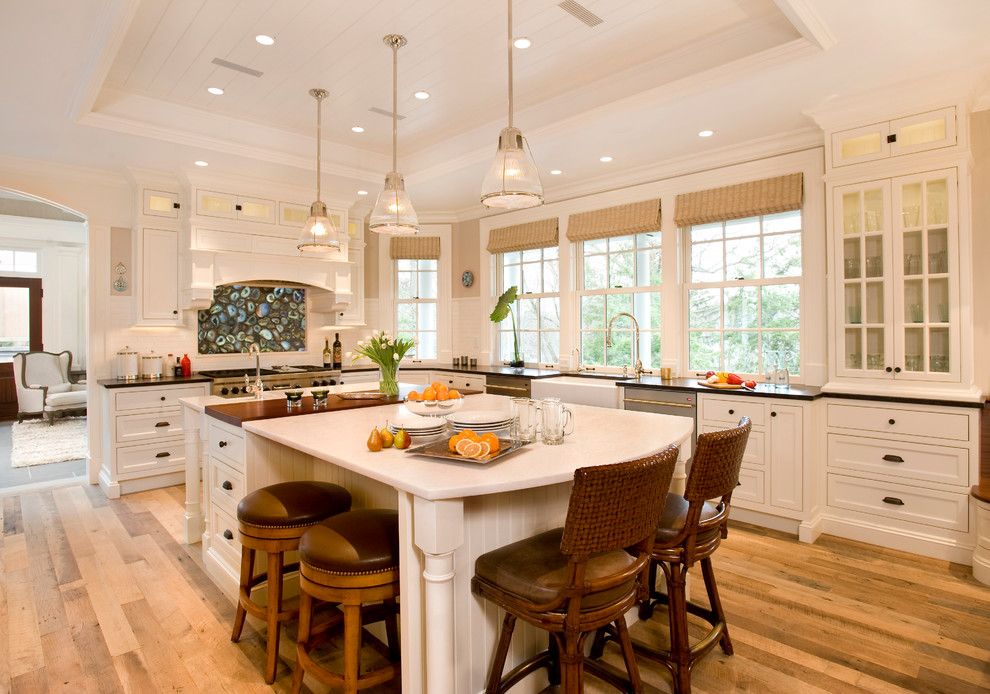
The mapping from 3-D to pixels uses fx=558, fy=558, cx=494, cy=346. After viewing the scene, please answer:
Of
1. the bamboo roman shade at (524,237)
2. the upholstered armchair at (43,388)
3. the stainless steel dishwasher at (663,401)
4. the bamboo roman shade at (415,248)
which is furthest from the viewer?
the upholstered armchair at (43,388)

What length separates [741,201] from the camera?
4434 millimetres

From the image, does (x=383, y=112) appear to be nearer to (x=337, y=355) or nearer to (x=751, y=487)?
(x=337, y=355)

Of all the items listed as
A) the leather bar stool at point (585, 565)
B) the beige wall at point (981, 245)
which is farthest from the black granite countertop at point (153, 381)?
the beige wall at point (981, 245)

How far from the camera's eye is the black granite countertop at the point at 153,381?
189 inches

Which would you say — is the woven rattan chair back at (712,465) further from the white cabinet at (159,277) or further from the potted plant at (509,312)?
the white cabinet at (159,277)

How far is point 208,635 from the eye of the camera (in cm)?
252

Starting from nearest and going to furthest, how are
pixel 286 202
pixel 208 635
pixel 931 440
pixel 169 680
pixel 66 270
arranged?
pixel 169 680, pixel 208 635, pixel 931 440, pixel 286 202, pixel 66 270

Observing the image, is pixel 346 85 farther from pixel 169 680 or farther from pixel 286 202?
pixel 169 680

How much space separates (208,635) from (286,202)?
435 centimetres

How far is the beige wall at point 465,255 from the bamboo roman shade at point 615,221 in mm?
1377

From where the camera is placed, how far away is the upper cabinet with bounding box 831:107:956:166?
334 cm

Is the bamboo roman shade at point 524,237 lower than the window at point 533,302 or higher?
higher

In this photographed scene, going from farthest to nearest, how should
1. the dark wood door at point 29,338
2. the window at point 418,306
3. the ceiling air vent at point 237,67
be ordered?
the dark wood door at point 29,338 → the window at point 418,306 → the ceiling air vent at point 237,67

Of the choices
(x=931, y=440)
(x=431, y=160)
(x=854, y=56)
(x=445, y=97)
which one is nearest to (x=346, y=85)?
(x=445, y=97)
